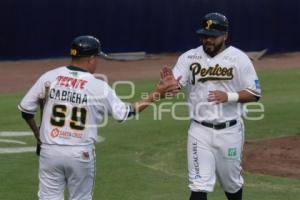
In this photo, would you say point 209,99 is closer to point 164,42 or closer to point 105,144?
point 105,144

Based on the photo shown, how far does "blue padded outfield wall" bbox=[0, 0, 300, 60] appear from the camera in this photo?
27.4 metres

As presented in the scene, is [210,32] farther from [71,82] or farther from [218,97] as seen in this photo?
[71,82]

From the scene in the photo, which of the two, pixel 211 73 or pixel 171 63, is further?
pixel 171 63

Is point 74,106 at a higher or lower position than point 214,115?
higher

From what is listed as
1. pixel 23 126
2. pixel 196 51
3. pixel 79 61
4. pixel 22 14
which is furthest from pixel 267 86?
pixel 79 61

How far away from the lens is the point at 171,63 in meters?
28.1

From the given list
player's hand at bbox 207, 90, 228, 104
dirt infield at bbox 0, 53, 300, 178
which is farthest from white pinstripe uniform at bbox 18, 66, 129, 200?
dirt infield at bbox 0, 53, 300, 178

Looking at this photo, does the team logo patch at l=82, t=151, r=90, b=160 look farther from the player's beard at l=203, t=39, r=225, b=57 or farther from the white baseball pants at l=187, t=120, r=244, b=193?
A: the player's beard at l=203, t=39, r=225, b=57

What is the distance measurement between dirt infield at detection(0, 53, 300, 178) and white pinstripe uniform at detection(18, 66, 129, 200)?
4.71m

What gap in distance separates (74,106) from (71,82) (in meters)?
0.21

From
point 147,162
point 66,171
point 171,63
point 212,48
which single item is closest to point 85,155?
point 66,171

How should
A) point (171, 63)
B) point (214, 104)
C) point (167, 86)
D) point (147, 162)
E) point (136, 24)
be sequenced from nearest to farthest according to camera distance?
1. point (167, 86)
2. point (214, 104)
3. point (147, 162)
4. point (171, 63)
5. point (136, 24)

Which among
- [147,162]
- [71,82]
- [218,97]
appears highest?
[71,82]

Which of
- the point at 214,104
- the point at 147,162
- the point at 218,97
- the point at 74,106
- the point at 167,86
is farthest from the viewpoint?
the point at 147,162
